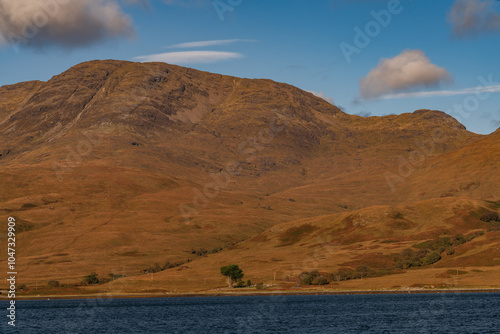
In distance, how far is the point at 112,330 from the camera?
106 metres

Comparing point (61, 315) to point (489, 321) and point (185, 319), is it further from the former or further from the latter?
point (489, 321)

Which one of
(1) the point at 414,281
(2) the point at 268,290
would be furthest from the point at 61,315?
(1) the point at 414,281

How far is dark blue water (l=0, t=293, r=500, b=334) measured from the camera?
9850cm

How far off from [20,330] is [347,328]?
56.9 meters

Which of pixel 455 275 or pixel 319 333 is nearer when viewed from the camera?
pixel 319 333

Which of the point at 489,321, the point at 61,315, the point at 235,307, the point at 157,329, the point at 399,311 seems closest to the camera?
the point at 489,321

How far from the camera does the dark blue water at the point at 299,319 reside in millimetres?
98500

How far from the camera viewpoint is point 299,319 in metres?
117

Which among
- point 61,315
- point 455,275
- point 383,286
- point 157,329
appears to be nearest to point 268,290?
point 383,286

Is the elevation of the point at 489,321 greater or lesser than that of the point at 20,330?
lesser

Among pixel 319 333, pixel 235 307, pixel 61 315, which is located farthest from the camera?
pixel 235 307

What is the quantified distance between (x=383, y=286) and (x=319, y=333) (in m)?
106

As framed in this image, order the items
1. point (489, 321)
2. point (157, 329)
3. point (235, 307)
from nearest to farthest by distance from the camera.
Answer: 1. point (489, 321)
2. point (157, 329)
3. point (235, 307)

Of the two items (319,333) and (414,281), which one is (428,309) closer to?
(319,333)
